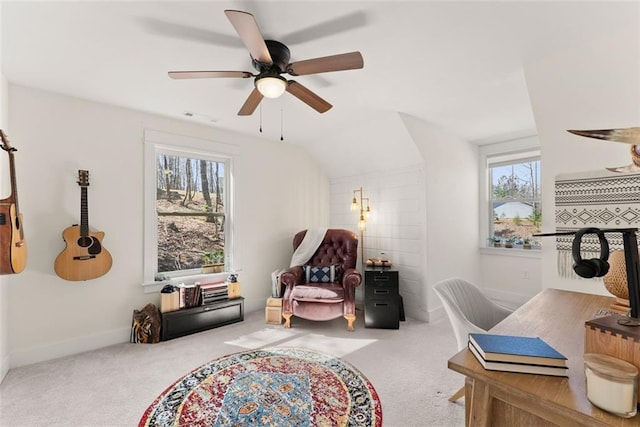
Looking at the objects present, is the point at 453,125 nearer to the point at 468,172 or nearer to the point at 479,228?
the point at 468,172

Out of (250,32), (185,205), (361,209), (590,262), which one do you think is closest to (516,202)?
(361,209)

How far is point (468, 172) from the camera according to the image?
4305mm

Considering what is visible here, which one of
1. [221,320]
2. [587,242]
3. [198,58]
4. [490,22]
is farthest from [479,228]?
[198,58]

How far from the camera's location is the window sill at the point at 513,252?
3915 millimetres

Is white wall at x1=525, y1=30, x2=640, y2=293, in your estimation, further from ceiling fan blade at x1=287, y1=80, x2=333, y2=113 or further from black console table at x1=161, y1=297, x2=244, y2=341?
black console table at x1=161, y1=297, x2=244, y2=341

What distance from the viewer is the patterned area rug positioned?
5.82 ft

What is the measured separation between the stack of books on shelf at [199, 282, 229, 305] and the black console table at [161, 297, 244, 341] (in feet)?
0.16

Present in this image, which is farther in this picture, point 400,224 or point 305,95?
point 400,224

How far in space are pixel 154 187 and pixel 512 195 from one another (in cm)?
499

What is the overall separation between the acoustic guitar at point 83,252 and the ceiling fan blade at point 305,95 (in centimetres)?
225

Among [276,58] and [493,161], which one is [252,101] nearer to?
[276,58]

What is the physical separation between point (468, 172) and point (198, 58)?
12.9ft

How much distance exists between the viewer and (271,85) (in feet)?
6.11

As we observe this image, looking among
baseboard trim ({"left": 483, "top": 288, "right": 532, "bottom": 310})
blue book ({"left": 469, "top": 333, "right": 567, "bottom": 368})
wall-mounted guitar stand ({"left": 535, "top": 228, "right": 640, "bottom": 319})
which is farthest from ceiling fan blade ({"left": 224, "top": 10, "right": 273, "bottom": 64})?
baseboard trim ({"left": 483, "top": 288, "right": 532, "bottom": 310})
